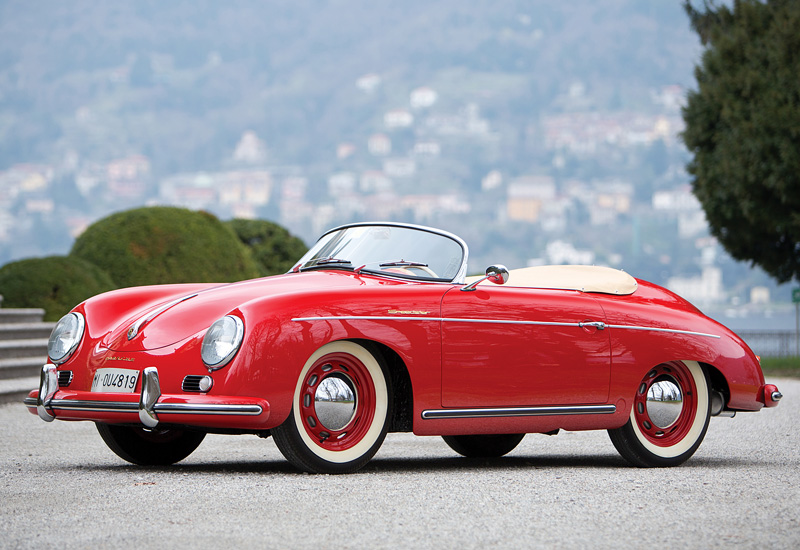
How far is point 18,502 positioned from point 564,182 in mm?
197248

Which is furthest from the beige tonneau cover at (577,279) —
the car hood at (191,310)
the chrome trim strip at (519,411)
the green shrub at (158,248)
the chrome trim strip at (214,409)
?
the green shrub at (158,248)

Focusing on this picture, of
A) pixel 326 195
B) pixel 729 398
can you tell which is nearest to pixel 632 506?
pixel 729 398

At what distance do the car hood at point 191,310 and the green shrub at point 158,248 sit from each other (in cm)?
1192

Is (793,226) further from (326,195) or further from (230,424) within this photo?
A: (326,195)

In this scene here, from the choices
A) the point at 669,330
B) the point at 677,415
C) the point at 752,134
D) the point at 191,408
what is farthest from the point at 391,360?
the point at 752,134

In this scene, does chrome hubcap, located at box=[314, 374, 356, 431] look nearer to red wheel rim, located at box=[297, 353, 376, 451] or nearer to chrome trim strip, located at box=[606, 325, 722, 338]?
red wheel rim, located at box=[297, 353, 376, 451]

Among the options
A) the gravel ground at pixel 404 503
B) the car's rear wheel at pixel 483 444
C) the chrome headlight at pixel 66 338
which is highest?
the chrome headlight at pixel 66 338

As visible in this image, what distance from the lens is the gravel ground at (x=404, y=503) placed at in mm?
4152

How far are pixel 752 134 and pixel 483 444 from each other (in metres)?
17.5

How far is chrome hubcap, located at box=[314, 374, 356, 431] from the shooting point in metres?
5.62

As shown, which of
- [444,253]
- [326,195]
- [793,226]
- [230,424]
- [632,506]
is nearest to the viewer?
[632,506]

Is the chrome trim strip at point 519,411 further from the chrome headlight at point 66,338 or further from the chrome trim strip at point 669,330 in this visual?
the chrome headlight at point 66,338

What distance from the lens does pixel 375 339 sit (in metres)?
5.70

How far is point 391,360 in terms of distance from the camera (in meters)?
5.99
